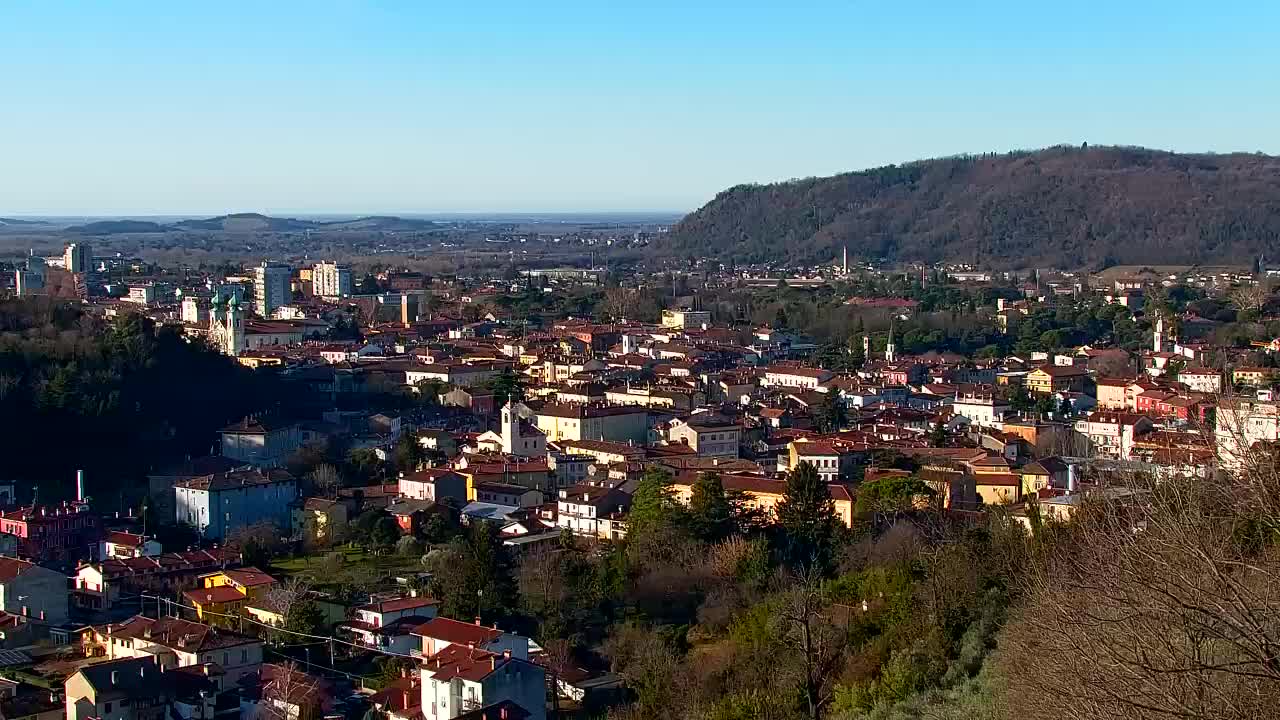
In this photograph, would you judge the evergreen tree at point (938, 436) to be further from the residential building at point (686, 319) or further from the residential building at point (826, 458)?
the residential building at point (686, 319)

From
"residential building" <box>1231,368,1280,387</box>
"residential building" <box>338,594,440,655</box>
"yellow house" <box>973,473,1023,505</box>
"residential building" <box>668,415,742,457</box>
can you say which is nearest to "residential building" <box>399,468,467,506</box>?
"residential building" <box>668,415,742,457</box>

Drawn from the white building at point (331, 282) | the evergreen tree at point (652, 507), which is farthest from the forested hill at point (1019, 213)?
the evergreen tree at point (652, 507)

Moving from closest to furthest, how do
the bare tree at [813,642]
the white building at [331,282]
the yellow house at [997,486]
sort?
the bare tree at [813,642] < the yellow house at [997,486] < the white building at [331,282]

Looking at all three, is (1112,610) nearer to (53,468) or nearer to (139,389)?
(53,468)

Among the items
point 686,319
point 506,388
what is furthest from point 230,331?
point 686,319

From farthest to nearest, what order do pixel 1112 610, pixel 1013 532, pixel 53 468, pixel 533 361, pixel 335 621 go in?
pixel 533 361 → pixel 53 468 → pixel 335 621 → pixel 1013 532 → pixel 1112 610

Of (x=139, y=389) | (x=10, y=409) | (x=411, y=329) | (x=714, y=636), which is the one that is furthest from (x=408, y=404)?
(x=714, y=636)
